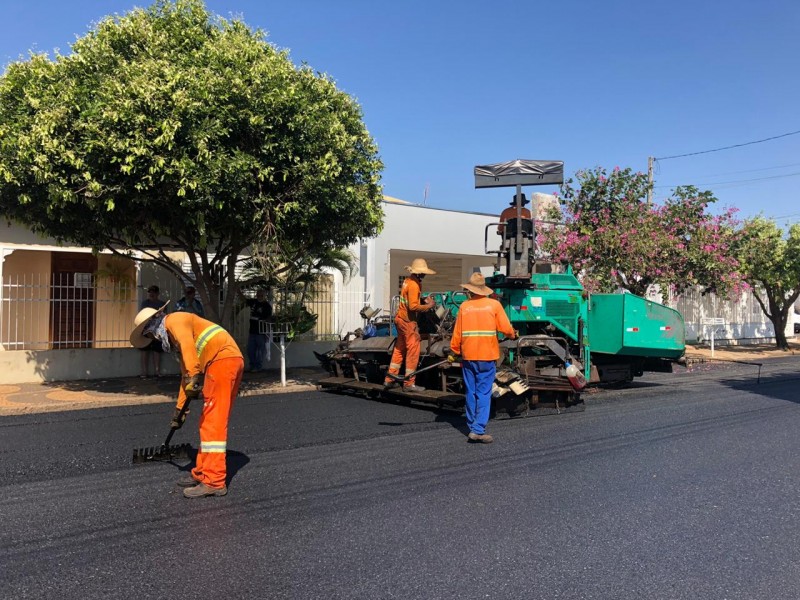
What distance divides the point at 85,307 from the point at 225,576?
32.6ft

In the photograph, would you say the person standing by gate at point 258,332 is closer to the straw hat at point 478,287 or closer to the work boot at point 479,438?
the straw hat at point 478,287

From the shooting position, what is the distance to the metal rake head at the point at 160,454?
18.9ft

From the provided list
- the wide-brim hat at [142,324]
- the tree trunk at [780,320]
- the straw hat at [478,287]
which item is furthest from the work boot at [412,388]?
the tree trunk at [780,320]

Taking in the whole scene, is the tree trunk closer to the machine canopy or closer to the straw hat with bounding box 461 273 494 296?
the machine canopy

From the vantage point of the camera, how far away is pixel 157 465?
5.68 m

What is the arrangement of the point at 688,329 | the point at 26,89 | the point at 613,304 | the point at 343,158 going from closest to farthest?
the point at 26,89, the point at 343,158, the point at 613,304, the point at 688,329

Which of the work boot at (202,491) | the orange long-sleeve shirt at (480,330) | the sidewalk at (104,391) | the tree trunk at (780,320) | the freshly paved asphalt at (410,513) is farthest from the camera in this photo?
the tree trunk at (780,320)

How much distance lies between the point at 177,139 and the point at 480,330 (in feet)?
14.1

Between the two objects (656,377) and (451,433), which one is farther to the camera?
(656,377)

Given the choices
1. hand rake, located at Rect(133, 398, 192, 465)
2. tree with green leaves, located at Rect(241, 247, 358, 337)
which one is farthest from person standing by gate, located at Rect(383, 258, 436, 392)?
hand rake, located at Rect(133, 398, 192, 465)

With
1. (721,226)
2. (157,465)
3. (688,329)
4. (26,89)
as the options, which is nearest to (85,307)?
(26,89)

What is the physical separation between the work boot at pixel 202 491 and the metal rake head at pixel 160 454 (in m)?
1.04

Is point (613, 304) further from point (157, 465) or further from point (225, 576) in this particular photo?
point (225, 576)

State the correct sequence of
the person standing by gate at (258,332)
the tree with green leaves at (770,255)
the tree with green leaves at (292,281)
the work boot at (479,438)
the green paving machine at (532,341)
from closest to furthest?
the work boot at (479,438), the green paving machine at (532,341), the tree with green leaves at (292,281), the person standing by gate at (258,332), the tree with green leaves at (770,255)
